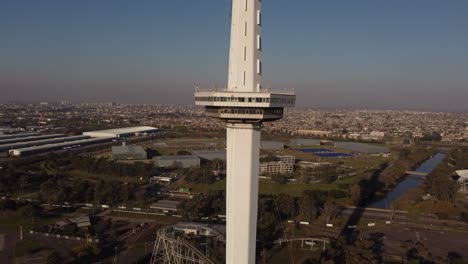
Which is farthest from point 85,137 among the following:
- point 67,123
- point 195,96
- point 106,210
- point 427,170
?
point 195,96

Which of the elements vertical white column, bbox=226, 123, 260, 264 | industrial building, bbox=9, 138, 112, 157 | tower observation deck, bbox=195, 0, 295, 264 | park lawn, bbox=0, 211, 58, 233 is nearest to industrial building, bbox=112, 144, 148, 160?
industrial building, bbox=9, 138, 112, 157

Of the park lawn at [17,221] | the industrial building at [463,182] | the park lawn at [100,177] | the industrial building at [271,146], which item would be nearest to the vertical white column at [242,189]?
the park lawn at [17,221]

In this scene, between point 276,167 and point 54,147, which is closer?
point 276,167

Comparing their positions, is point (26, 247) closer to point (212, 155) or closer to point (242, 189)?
point (242, 189)

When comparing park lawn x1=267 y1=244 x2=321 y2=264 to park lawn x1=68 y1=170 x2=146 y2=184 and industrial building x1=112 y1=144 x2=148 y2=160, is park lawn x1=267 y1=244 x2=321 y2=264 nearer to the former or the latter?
park lawn x1=68 y1=170 x2=146 y2=184

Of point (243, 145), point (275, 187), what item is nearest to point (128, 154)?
point (275, 187)

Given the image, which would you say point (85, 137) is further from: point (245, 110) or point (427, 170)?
point (245, 110)
